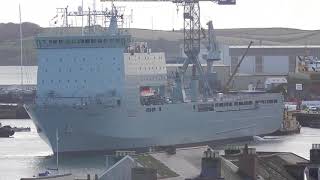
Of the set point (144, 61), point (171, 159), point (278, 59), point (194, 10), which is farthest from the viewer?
point (278, 59)

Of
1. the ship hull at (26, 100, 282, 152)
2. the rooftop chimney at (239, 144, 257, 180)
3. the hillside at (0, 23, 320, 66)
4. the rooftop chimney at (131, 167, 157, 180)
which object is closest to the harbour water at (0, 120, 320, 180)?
the ship hull at (26, 100, 282, 152)

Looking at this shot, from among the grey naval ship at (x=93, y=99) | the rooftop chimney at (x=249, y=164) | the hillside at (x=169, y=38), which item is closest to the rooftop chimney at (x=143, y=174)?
the rooftop chimney at (x=249, y=164)

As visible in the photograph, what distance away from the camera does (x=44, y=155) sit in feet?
151

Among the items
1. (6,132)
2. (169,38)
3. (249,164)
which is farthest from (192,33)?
(169,38)

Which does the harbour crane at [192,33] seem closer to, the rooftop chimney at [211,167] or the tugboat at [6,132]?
the tugboat at [6,132]

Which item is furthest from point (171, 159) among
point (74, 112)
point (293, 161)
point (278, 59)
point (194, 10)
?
point (278, 59)

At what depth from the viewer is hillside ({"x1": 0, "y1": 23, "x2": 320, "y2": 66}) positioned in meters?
146

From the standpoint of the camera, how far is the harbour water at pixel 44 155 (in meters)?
38.4

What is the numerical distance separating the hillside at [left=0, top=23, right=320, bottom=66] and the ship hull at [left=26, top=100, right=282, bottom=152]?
86629 millimetres

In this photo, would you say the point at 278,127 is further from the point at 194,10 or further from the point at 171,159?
the point at 171,159

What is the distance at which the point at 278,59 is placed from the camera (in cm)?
11581

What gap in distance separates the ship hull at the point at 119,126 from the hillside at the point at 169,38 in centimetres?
8663

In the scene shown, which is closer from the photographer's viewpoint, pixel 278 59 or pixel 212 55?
pixel 212 55

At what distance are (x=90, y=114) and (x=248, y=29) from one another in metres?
142
